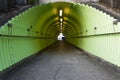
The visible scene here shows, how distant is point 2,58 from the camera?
984 centimetres

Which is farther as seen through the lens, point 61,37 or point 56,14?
point 61,37

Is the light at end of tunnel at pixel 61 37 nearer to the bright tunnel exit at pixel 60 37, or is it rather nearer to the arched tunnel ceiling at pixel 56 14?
the bright tunnel exit at pixel 60 37

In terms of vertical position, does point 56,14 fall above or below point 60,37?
above

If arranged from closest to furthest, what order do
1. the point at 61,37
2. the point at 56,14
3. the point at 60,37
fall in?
the point at 56,14, the point at 61,37, the point at 60,37

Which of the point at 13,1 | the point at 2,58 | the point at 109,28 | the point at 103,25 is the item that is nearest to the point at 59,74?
the point at 2,58

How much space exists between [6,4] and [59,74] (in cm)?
881

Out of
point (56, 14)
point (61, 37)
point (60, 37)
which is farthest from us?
point (60, 37)

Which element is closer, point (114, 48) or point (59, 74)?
point (59, 74)

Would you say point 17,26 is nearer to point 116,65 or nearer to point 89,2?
point 116,65

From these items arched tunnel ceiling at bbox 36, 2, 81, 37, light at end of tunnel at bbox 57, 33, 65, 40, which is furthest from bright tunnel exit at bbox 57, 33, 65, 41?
arched tunnel ceiling at bbox 36, 2, 81, 37

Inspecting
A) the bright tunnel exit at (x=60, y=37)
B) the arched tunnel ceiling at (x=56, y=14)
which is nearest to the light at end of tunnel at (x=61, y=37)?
the bright tunnel exit at (x=60, y=37)

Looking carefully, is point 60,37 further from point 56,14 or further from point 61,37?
point 56,14

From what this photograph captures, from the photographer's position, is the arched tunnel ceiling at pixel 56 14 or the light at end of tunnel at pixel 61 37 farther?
the light at end of tunnel at pixel 61 37

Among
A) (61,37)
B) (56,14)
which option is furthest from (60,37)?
(56,14)
